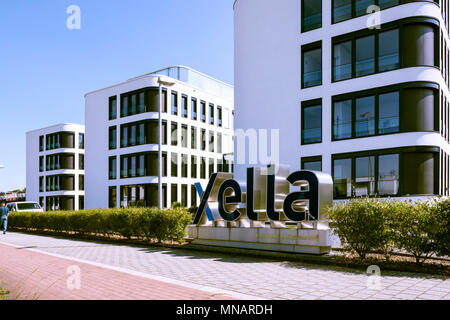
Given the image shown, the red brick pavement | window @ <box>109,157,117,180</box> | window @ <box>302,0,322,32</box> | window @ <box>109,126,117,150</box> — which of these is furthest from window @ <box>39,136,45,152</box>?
the red brick pavement

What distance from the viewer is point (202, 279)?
809 centimetres

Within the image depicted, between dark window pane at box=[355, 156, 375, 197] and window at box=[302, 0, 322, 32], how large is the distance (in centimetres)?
881

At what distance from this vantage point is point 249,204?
12.5 metres

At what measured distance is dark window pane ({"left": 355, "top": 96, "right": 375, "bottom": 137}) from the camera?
2152 centimetres

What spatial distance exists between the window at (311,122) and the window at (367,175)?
2014 mm

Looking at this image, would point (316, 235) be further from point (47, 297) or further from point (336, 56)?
point (336, 56)

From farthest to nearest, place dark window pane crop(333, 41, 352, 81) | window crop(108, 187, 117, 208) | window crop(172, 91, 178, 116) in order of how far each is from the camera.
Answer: window crop(172, 91, 178, 116) → window crop(108, 187, 117, 208) → dark window pane crop(333, 41, 352, 81)

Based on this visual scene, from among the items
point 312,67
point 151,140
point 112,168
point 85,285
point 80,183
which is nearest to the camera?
point 85,285

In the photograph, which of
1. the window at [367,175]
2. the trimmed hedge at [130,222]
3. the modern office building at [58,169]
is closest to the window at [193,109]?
the modern office building at [58,169]

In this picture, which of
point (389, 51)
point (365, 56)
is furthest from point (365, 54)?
point (389, 51)

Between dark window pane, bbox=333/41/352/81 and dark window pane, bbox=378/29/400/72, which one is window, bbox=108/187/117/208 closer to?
dark window pane, bbox=333/41/352/81

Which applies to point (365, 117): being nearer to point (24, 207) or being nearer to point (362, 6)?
point (362, 6)

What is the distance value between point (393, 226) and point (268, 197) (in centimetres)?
375
